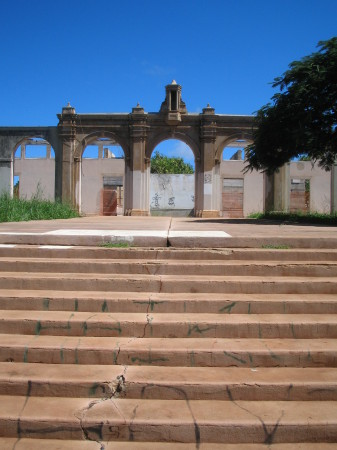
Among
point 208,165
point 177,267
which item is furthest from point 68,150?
point 177,267

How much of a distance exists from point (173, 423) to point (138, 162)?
62.2 feet

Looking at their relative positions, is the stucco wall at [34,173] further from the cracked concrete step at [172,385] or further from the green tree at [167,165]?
the cracked concrete step at [172,385]

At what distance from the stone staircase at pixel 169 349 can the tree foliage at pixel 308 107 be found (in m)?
7.95

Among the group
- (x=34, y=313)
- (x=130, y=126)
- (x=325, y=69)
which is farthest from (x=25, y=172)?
(x=34, y=313)

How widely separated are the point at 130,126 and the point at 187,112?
306 centimetres

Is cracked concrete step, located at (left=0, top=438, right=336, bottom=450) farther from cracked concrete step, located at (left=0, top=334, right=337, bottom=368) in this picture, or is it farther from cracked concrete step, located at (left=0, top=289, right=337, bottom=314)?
cracked concrete step, located at (left=0, top=289, right=337, bottom=314)

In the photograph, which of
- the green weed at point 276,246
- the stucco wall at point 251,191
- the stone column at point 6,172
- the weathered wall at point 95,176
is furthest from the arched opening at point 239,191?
the green weed at point 276,246

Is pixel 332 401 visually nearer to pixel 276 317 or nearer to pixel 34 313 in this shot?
pixel 276 317

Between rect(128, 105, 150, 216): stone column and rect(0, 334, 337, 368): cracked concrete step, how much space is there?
1766 cm

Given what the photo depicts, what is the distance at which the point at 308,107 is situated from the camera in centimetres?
1147

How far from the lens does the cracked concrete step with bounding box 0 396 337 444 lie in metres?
2.50

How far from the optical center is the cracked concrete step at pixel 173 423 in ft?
8.19

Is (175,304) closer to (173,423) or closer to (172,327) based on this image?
(172,327)

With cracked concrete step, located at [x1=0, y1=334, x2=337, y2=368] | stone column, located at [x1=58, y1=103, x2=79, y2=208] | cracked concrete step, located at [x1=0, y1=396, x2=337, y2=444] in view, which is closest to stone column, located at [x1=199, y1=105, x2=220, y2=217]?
stone column, located at [x1=58, y1=103, x2=79, y2=208]
